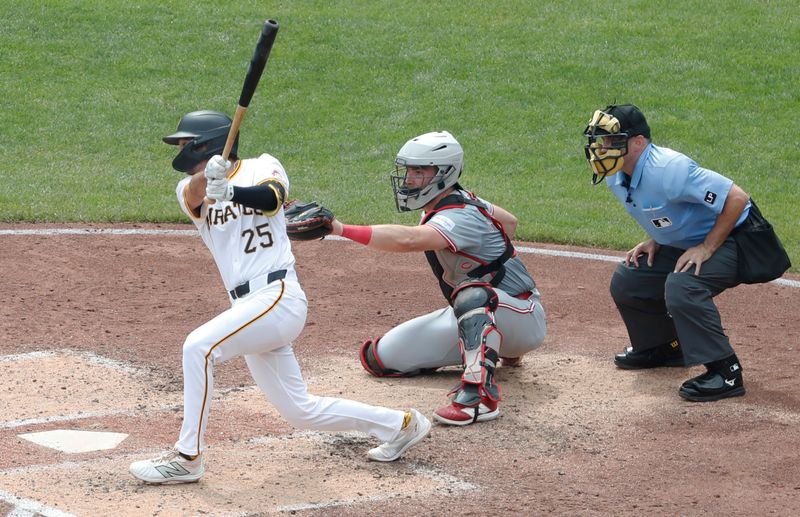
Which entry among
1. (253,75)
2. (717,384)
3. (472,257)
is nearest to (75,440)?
(253,75)

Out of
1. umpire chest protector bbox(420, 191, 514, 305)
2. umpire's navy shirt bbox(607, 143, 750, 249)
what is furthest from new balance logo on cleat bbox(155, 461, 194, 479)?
umpire's navy shirt bbox(607, 143, 750, 249)

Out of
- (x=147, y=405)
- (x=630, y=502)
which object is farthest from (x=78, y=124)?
(x=630, y=502)

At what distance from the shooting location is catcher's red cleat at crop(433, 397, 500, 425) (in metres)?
6.48

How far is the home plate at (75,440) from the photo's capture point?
596 centimetres

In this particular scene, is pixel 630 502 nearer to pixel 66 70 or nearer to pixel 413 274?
pixel 413 274

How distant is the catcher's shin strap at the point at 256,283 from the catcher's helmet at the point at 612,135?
7.92 feet

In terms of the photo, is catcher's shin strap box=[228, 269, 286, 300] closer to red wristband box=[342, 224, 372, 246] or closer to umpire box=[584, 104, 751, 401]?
red wristband box=[342, 224, 372, 246]

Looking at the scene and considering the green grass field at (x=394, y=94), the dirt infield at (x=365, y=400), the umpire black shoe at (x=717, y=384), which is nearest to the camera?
the dirt infield at (x=365, y=400)

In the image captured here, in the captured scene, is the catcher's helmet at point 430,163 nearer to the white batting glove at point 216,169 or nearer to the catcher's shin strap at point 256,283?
the catcher's shin strap at point 256,283

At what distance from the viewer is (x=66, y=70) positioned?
56.0 ft

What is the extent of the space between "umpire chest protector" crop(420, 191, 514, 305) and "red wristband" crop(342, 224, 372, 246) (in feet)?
2.30

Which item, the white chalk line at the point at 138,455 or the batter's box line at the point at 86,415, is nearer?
the white chalk line at the point at 138,455

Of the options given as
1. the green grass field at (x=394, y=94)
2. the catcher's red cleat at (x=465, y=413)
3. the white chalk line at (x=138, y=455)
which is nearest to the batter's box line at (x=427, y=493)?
the white chalk line at (x=138, y=455)

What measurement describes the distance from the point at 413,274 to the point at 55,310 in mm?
3052
